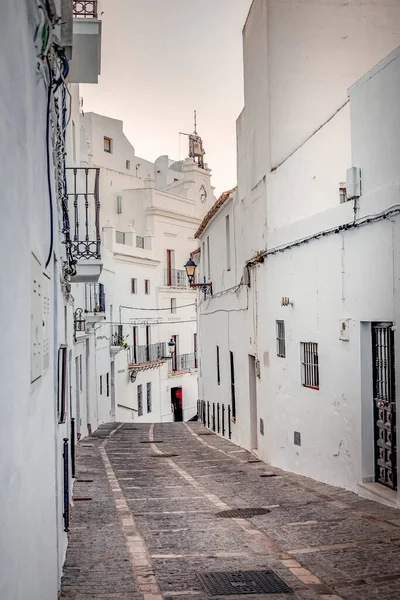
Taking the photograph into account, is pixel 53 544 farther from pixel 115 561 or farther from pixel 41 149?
pixel 41 149

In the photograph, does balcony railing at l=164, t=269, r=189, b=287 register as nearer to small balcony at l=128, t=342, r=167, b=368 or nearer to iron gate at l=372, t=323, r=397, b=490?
small balcony at l=128, t=342, r=167, b=368

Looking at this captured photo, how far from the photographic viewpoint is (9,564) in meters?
2.71

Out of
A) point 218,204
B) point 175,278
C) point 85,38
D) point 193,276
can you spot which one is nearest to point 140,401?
point 175,278

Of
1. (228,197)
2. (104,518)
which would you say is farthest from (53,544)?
(228,197)

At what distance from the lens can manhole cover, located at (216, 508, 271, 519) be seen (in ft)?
30.0

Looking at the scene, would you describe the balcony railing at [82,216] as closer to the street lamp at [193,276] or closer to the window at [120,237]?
the street lamp at [193,276]

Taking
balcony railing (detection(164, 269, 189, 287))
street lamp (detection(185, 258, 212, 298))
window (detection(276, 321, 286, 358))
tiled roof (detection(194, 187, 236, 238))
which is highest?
tiled roof (detection(194, 187, 236, 238))

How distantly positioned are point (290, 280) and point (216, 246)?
991cm

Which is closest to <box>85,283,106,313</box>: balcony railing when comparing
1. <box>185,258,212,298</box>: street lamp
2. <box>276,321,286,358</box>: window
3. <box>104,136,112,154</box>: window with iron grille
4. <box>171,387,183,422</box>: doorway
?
<box>185,258,212,298</box>: street lamp

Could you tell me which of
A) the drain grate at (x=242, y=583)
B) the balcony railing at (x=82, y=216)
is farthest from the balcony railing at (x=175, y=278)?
the drain grate at (x=242, y=583)

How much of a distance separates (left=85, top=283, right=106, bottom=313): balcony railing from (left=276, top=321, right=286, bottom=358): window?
1135 cm

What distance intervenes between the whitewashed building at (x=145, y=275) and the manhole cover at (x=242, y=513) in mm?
21163

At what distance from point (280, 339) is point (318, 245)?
2.94 meters

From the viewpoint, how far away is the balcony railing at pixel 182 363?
41.1 metres
